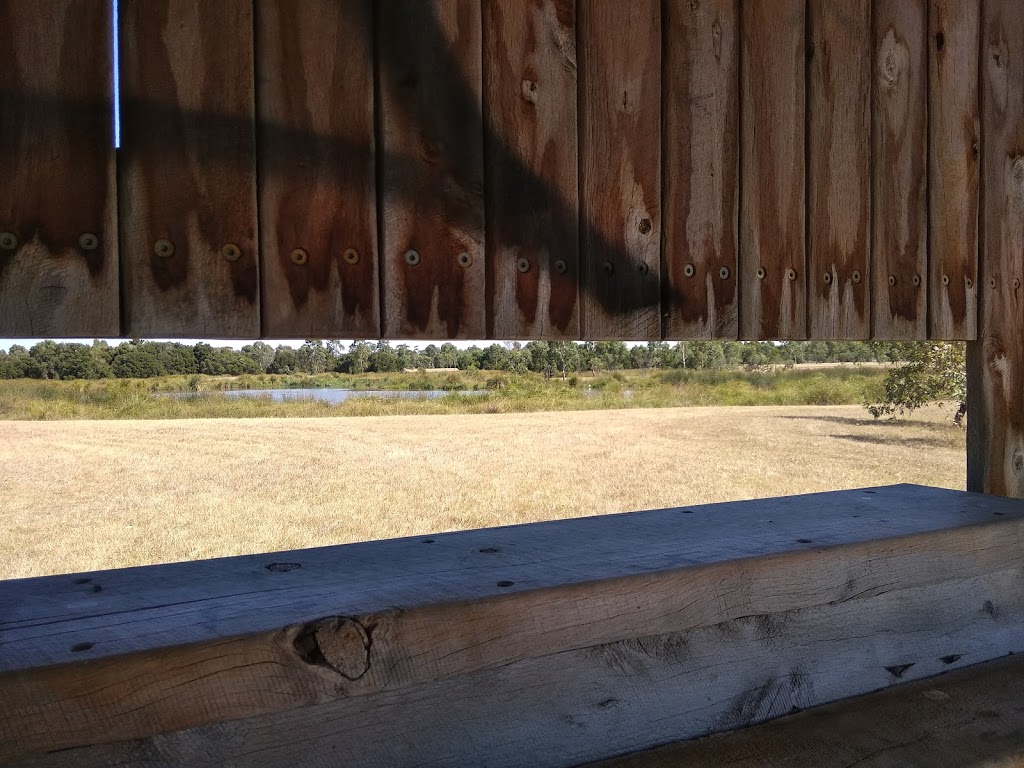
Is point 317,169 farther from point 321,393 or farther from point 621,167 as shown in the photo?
point 321,393

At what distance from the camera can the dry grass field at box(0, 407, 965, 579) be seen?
9.83m

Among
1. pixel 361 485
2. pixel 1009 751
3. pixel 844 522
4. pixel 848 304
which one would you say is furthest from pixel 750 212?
pixel 361 485

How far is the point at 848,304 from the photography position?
3.99ft

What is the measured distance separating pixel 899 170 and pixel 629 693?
97 cm

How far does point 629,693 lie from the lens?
2.69ft

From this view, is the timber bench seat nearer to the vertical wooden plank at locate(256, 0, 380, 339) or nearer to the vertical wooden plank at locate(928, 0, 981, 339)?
the vertical wooden plank at locate(256, 0, 380, 339)

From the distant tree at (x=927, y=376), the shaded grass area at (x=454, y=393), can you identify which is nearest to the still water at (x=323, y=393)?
the shaded grass area at (x=454, y=393)

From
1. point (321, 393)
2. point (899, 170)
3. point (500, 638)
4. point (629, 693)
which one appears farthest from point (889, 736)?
point (321, 393)

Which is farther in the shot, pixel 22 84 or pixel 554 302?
pixel 554 302

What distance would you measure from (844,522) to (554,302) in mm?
553

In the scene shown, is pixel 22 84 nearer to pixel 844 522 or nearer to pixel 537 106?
pixel 537 106

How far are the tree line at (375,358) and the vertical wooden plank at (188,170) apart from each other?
449 cm

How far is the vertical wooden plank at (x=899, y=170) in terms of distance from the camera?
1.26 meters

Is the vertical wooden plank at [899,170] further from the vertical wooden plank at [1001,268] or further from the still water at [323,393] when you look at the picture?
the still water at [323,393]
